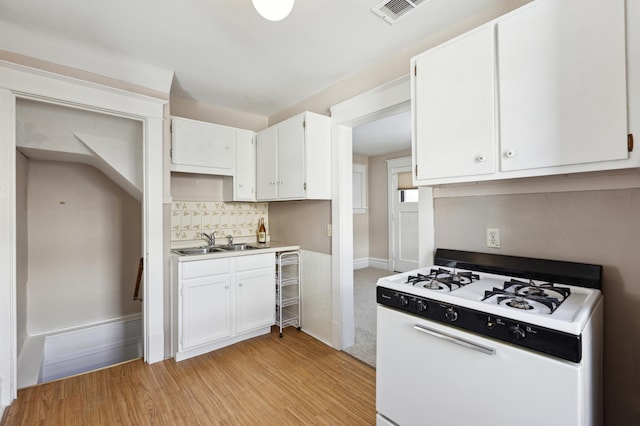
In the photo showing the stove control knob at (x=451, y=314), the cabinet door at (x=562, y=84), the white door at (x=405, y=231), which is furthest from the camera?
the white door at (x=405, y=231)

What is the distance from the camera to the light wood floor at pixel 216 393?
184 cm

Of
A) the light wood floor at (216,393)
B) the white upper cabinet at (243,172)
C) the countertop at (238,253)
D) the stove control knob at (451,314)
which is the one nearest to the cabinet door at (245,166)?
the white upper cabinet at (243,172)

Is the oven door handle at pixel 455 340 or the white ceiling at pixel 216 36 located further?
the white ceiling at pixel 216 36

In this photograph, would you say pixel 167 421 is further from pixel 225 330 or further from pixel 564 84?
pixel 564 84

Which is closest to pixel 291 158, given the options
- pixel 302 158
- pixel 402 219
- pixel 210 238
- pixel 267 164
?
pixel 302 158

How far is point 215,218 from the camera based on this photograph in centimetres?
338

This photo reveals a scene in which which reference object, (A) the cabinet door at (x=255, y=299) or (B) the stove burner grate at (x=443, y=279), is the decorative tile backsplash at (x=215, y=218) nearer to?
(A) the cabinet door at (x=255, y=299)

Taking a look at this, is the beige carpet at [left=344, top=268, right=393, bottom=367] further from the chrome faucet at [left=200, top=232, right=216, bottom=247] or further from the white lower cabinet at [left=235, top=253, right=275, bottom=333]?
the chrome faucet at [left=200, top=232, right=216, bottom=247]

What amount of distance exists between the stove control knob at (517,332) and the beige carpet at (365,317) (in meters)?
1.55

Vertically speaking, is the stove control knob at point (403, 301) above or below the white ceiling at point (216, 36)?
below

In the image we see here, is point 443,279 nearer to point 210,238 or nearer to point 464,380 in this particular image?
point 464,380

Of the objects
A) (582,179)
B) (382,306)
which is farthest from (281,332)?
(582,179)

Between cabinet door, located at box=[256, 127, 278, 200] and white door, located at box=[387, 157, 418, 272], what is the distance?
10.6 ft

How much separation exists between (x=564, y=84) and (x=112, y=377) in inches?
130
